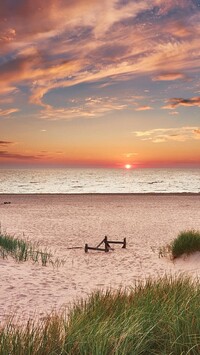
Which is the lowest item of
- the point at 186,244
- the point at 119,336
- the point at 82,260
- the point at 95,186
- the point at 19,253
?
the point at 82,260

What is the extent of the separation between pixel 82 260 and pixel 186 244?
3.84m

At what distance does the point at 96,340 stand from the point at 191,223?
2202 cm

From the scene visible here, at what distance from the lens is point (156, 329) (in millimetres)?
4168

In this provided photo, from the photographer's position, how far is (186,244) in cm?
1346

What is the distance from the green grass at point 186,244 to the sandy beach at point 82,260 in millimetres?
321

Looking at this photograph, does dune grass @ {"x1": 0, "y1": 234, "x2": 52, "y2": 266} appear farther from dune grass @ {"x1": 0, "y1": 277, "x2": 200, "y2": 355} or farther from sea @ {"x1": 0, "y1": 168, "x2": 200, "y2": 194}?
sea @ {"x1": 0, "y1": 168, "x2": 200, "y2": 194}

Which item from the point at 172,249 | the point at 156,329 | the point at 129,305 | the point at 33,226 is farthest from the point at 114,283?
the point at 33,226

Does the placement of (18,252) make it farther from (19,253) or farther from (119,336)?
(119,336)

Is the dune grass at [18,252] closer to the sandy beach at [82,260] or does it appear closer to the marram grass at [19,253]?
the marram grass at [19,253]

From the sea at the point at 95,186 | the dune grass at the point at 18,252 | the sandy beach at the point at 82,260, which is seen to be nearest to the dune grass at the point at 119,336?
the sandy beach at the point at 82,260

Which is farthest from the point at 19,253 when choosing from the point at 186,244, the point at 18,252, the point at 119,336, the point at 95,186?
the point at 95,186

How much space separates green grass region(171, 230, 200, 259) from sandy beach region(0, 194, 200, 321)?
0.32m

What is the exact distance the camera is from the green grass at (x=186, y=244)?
1336 centimetres

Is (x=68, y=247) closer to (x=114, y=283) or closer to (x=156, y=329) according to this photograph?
(x=114, y=283)
